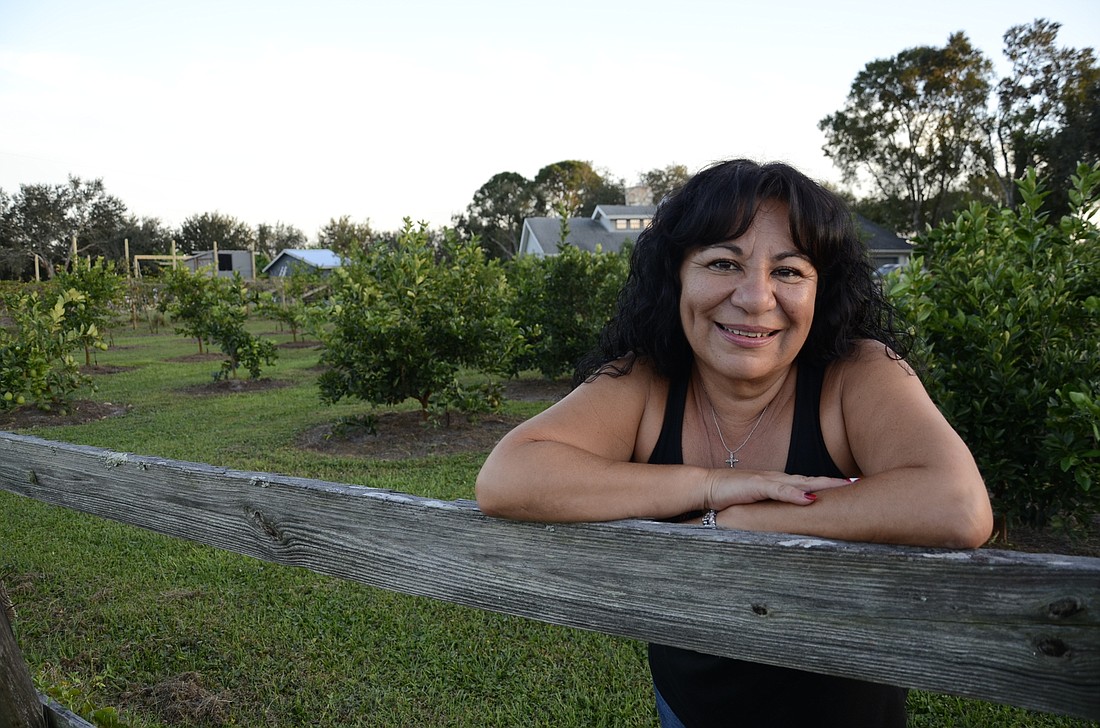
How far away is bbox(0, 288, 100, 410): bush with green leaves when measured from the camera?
9.74 meters

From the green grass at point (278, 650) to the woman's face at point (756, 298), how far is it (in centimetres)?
205

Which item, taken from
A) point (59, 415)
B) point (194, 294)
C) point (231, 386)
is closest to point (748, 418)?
point (59, 415)

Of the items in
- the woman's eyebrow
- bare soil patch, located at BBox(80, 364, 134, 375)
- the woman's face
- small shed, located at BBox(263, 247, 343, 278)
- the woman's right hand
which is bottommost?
bare soil patch, located at BBox(80, 364, 134, 375)

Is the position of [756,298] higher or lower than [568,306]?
higher

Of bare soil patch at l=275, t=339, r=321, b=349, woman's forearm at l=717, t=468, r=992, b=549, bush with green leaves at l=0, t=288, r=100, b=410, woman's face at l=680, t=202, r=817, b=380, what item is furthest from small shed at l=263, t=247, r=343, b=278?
woman's forearm at l=717, t=468, r=992, b=549

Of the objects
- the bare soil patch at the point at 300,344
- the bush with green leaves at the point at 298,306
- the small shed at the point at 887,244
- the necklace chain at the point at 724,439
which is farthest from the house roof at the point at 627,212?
the necklace chain at the point at 724,439

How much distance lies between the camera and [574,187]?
6328cm

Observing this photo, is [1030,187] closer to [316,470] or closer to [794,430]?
[794,430]

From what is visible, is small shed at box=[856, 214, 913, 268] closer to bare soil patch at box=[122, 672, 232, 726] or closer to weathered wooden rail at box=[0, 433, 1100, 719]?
bare soil patch at box=[122, 672, 232, 726]

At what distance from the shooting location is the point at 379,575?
157 centimetres

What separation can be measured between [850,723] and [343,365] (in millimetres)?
7351

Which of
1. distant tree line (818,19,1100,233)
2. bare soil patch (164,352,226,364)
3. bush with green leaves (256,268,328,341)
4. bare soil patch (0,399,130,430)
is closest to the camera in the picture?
bush with green leaves (256,268,328,341)

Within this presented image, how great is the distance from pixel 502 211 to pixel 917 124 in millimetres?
31132

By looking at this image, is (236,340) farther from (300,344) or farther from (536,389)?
(300,344)
